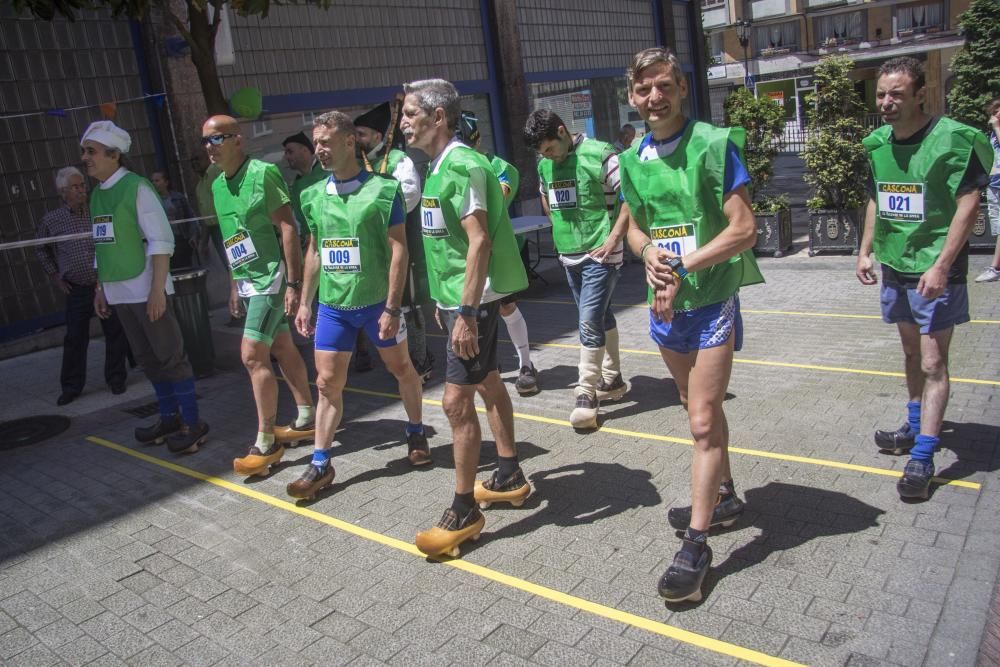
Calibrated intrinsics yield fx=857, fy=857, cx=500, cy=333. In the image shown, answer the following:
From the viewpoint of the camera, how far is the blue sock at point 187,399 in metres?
6.02

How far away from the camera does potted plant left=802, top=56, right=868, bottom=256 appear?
10.9m

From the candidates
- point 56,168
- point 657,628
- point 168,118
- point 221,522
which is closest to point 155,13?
point 168,118

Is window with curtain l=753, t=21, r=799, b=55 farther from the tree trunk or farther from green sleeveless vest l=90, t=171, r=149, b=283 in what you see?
green sleeveless vest l=90, t=171, r=149, b=283

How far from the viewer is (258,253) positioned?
17.6 ft

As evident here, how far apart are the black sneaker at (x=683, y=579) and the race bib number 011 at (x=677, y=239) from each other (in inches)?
50.1

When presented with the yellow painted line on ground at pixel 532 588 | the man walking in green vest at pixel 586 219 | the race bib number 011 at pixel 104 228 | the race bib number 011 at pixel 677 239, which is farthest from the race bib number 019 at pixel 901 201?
the race bib number 011 at pixel 104 228

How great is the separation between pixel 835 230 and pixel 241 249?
332 inches

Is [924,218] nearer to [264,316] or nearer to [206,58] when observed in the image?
[264,316]

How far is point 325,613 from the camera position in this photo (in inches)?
146

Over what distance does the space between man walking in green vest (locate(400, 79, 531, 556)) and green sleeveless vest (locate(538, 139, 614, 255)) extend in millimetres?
1754

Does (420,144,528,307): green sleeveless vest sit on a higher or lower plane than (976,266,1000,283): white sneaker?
higher

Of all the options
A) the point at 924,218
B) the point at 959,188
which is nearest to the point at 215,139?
the point at 924,218

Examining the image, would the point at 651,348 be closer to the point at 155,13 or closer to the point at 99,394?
the point at 99,394

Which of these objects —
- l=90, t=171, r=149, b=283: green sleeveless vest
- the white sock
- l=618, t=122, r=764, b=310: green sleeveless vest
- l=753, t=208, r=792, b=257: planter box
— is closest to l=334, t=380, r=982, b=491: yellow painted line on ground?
the white sock
